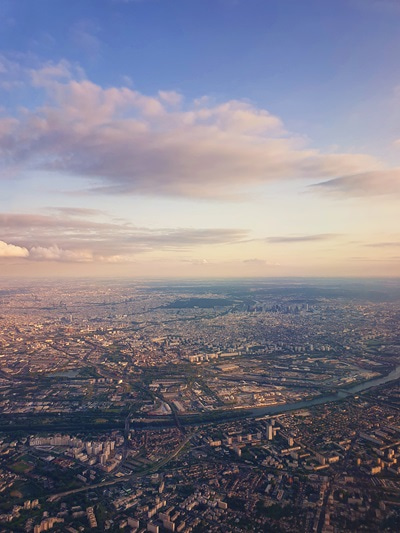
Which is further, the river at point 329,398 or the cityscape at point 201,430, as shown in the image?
the river at point 329,398

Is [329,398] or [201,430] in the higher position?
A: [329,398]

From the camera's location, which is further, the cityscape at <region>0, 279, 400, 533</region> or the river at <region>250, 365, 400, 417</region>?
the river at <region>250, 365, 400, 417</region>

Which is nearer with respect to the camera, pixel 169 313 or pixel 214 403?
pixel 214 403

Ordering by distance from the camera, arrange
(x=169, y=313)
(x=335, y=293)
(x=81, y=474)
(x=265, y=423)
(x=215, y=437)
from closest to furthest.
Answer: (x=81, y=474) → (x=215, y=437) → (x=265, y=423) → (x=169, y=313) → (x=335, y=293)

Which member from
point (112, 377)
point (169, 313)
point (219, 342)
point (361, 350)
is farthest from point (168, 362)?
point (169, 313)

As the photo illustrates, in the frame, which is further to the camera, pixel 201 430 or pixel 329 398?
pixel 329 398

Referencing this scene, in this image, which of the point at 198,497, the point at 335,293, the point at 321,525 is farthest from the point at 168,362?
the point at 335,293

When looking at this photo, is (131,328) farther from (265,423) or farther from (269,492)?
(269,492)

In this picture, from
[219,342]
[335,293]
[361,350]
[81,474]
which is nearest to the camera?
[81,474]
